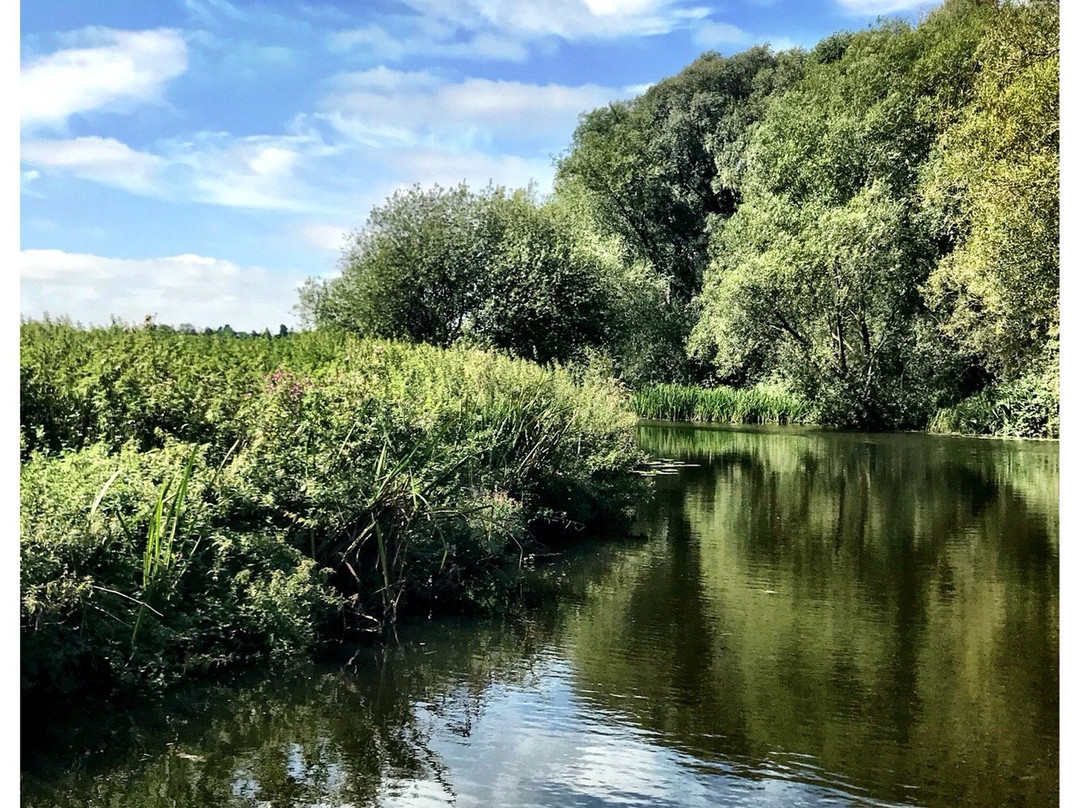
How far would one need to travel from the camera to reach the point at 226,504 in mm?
7633

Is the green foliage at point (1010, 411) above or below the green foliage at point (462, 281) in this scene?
below

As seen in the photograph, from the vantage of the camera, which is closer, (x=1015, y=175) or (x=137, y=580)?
(x=137, y=580)

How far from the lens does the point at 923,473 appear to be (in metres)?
22.7

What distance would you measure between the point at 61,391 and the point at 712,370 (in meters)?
40.0

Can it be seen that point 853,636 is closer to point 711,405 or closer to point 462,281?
point 462,281

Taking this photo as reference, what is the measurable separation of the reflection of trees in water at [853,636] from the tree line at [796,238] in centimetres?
989

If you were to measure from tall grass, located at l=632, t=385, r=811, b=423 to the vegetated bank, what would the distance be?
2859 centimetres

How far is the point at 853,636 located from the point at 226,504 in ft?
17.5

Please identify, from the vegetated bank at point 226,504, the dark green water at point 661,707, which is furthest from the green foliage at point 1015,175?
the vegetated bank at point 226,504

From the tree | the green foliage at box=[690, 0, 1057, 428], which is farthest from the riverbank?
the tree

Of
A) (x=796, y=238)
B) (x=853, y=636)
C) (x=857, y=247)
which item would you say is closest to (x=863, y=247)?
(x=857, y=247)

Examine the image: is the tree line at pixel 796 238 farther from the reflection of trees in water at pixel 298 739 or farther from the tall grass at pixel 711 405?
the reflection of trees in water at pixel 298 739

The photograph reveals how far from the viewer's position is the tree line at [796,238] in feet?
82.9
